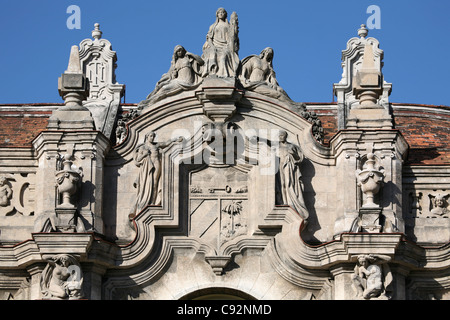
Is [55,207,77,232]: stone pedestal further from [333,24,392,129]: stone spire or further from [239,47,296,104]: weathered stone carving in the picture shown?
[333,24,392,129]: stone spire

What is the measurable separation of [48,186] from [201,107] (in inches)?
161

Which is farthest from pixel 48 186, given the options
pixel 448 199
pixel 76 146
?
pixel 448 199

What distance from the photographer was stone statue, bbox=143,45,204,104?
42.0 m

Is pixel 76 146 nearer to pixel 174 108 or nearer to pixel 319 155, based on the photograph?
pixel 174 108

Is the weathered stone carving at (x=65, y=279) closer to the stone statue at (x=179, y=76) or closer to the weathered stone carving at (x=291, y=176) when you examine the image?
the stone statue at (x=179, y=76)

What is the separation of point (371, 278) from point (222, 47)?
7039mm

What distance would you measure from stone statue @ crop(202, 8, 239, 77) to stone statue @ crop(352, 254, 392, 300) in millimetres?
5781

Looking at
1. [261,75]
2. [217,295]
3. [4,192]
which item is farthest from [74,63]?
[217,295]

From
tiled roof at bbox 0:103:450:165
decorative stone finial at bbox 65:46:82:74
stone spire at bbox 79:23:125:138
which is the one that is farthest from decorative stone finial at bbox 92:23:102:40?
decorative stone finial at bbox 65:46:82:74

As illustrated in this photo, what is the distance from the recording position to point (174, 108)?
41.8 m

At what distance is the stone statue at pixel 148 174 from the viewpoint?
41.0 metres

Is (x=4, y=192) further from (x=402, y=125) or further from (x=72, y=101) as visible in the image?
(x=402, y=125)
